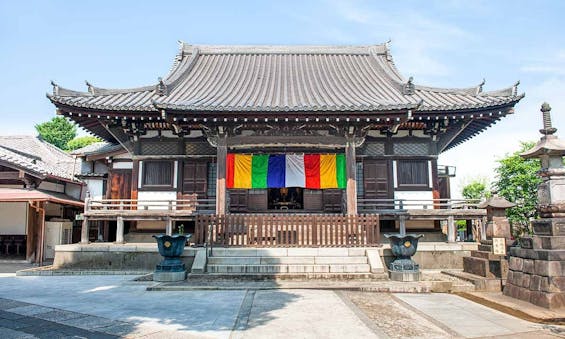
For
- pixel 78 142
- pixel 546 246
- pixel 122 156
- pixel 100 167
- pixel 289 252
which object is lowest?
pixel 289 252

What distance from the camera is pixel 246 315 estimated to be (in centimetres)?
677

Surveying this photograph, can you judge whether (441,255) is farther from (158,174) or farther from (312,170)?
(158,174)

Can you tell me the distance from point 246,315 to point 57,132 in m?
64.5

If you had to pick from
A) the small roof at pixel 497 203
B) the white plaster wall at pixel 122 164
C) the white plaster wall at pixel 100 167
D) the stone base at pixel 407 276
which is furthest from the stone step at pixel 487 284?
the white plaster wall at pixel 100 167

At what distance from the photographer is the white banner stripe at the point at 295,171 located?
13.9 metres

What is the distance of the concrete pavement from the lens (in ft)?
19.1

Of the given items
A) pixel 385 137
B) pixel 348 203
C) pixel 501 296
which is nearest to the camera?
pixel 501 296

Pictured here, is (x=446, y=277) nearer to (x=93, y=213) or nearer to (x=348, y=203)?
(x=348, y=203)

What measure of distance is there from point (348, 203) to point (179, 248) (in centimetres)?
577

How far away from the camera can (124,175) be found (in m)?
16.7

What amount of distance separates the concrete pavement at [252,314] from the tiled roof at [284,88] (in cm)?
600

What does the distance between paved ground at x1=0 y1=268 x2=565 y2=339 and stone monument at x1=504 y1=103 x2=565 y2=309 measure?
1.10m

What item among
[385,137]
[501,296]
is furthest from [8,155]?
[501,296]

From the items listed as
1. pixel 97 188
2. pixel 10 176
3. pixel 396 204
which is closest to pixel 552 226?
pixel 396 204
